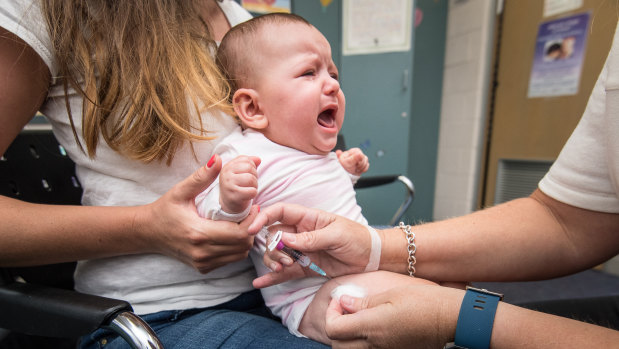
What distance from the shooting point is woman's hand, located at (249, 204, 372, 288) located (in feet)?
1.70

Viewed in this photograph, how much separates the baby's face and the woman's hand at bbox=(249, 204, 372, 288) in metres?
0.18

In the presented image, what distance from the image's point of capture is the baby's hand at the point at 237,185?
0.46m

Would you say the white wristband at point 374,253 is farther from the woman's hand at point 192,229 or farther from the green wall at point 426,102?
the green wall at point 426,102

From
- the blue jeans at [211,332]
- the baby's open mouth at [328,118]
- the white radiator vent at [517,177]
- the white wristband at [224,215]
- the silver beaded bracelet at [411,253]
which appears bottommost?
the white radiator vent at [517,177]

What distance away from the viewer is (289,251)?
545 millimetres

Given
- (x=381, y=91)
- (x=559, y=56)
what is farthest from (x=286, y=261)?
(x=559, y=56)

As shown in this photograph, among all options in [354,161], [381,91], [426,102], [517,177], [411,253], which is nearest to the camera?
[411,253]

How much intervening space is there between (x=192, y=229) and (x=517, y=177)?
2.48m

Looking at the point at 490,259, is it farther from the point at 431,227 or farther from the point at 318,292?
the point at 318,292

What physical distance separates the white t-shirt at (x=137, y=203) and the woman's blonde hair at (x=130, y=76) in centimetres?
3

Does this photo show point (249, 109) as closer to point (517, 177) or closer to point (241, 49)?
point (241, 49)

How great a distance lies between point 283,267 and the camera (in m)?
0.56

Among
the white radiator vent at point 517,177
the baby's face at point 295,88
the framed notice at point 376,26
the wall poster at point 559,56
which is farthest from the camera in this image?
the white radiator vent at point 517,177

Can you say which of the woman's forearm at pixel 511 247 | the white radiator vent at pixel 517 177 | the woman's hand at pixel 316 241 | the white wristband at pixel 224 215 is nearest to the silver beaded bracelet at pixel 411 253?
the woman's forearm at pixel 511 247
